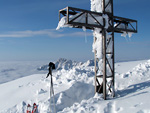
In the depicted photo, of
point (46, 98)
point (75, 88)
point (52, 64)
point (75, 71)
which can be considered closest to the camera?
point (52, 64)

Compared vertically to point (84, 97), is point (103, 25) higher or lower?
higher

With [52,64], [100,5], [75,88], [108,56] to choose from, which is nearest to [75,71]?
[75,88]

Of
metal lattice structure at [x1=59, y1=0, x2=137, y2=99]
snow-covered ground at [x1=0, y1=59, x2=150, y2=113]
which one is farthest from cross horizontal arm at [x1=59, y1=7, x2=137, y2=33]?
snow-covered ground at [x1=0, y1=59, x2=150, y2=113]

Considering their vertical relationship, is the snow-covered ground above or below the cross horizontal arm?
below

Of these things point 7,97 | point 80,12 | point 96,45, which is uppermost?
point 80,12

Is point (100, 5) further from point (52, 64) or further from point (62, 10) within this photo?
point (52, 64)

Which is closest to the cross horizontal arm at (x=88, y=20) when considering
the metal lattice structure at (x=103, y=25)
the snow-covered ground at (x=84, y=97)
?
the metal lattice structure at (x=103, y=25)

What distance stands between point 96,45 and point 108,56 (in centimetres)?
112

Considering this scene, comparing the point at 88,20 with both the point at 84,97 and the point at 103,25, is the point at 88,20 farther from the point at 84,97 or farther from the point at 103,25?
the point at 84,97

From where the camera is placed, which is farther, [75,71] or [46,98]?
[75,71]

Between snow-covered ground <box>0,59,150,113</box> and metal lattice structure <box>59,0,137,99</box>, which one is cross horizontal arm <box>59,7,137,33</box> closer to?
metal lattice structure <box>59,0,137,99</box>

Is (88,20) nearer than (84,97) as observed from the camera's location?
Yes

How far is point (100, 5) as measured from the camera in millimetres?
11398

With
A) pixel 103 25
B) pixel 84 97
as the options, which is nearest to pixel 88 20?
pixel 103 25
